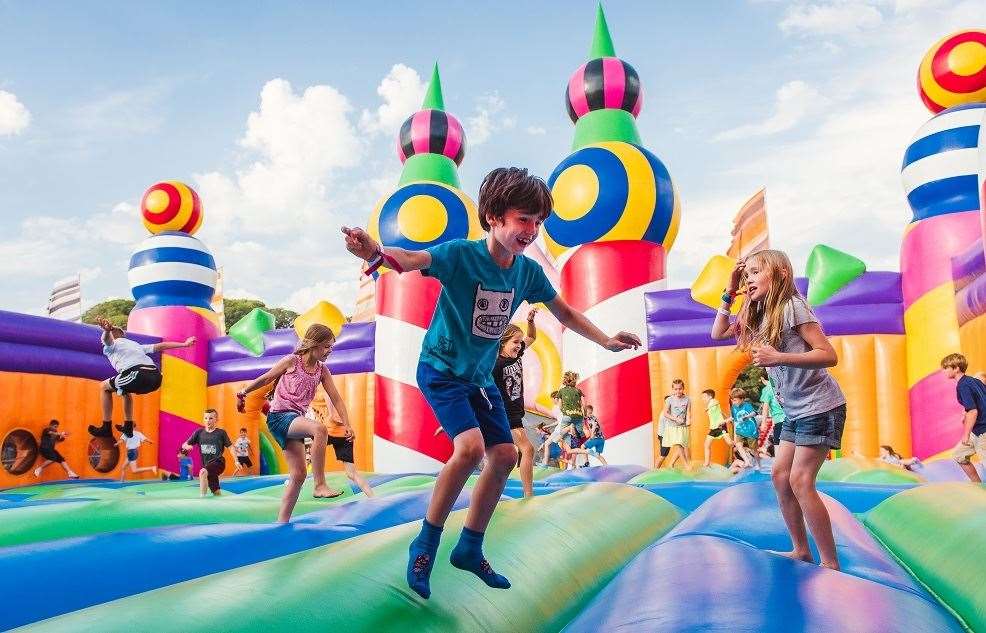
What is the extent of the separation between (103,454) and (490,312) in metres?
7.80

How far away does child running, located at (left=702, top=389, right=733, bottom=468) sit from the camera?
7633 mm

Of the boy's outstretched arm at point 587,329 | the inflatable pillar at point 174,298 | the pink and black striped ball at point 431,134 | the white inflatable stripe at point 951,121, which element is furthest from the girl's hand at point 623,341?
the inflatable pillar at point 174,298

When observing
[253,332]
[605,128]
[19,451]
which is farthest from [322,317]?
[605,128]

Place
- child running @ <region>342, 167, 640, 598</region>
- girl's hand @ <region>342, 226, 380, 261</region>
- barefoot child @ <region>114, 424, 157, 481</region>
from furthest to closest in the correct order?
1. barefoot child @ <region>114, 424, 157, 481</region>
2. child running @ <region>342, 167, 640, 598</region>
3. girl's hand @ <region>342, 226, 380, 261</region>

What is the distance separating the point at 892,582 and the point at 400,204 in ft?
25.5

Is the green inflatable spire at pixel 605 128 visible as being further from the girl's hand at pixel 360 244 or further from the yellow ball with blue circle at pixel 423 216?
the girl's hand at pixel 360 244

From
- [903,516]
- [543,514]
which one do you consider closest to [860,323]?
[903,516]

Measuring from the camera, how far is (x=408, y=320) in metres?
9.12

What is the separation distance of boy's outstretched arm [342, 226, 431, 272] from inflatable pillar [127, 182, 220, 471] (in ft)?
28.5

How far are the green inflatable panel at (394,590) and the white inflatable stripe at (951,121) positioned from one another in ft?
20.3

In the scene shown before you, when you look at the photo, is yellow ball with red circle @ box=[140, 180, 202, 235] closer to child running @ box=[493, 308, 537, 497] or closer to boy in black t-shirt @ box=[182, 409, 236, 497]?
boy in black t-shirt @ box=[182, 409, 236, 497]

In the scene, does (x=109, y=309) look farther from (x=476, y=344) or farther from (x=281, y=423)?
(x=476, y=344)

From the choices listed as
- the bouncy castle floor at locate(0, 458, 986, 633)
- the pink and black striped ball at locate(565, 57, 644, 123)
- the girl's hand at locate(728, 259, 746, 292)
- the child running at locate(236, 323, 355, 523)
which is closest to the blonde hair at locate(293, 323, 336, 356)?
the child running at locate(236, 323, 355, 523)

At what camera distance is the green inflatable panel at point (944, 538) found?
204 cm
